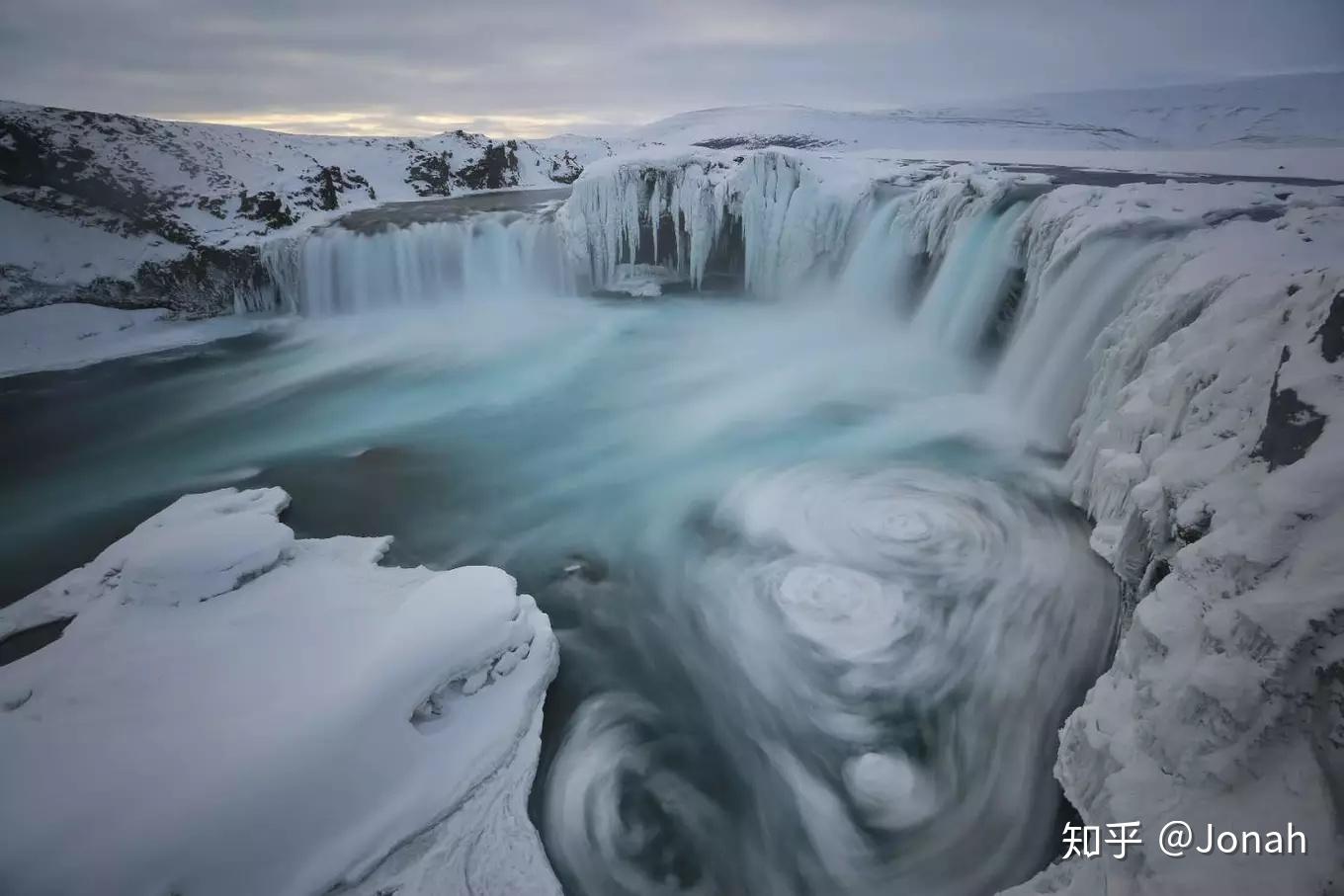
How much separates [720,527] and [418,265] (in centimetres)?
1192

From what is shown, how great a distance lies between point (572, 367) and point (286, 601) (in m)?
7.08

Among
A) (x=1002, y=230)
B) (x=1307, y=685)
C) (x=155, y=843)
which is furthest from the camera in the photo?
(x=1002, y=230)

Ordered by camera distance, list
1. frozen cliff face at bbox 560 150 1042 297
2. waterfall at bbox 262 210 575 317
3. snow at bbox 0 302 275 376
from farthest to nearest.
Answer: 1. waterfall at bbox 262 210 575 317
2. frozen cliff face at bbox 560 150 1042 297
3. snow at bbox 0 302 275 376

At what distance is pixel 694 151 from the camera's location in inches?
538

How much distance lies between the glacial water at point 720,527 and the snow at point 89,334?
791 millimetres

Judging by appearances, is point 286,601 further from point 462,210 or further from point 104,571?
point 462,210

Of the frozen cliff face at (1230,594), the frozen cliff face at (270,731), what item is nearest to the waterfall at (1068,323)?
the frozen cliff face at (1230,594)

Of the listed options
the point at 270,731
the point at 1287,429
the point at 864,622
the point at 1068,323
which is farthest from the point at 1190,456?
the point at 270,731

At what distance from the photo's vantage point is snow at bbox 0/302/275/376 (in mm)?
11469

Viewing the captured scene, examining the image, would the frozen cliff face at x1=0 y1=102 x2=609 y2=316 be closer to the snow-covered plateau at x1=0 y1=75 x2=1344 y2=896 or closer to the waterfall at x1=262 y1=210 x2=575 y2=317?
the waterfall at x1=262 y1=210 x2=575 y2=317

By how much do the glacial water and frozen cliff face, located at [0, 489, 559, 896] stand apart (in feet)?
1.49

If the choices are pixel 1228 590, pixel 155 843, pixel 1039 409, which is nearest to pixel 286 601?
pixel 155 843

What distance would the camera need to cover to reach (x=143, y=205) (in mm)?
14594

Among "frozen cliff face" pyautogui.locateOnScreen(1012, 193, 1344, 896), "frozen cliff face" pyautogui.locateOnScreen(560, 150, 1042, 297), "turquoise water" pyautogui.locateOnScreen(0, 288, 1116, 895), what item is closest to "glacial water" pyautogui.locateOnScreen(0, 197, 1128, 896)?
"turquoise water" pyautogui.locateOnScreen(0, 288, 1116, 895)
